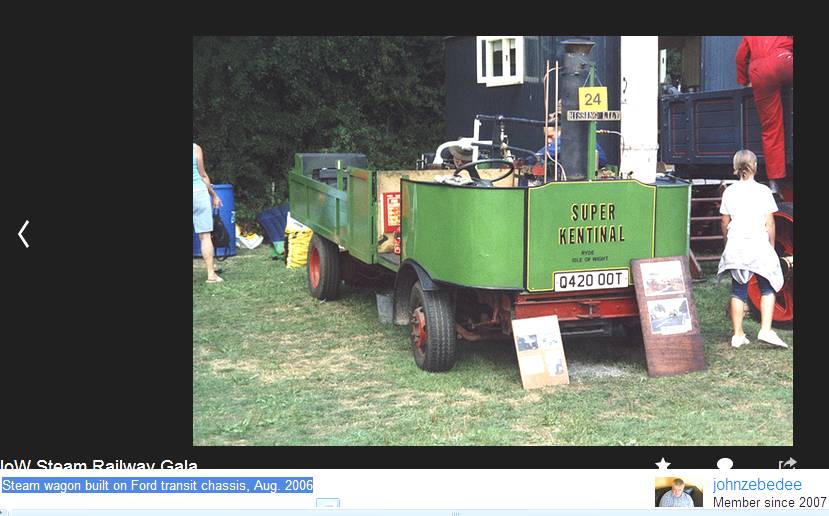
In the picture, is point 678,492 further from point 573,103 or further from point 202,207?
point 202,207

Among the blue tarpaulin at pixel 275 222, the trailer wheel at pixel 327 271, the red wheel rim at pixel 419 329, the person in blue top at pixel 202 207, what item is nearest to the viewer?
the red wheel rim at pixel 419 329

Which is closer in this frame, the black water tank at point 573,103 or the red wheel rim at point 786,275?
the black water tank at point 573,103

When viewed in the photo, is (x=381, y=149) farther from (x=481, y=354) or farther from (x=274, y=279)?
(x=481, y=354)

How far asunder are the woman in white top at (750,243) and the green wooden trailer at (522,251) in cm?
58

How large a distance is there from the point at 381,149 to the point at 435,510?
496 inches

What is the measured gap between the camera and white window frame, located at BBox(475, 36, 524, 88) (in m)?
14.2

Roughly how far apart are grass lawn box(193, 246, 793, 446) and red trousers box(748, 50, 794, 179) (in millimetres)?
1284

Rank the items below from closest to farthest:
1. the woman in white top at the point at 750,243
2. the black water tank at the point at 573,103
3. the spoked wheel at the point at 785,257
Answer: the black water tank at the point at 573,103, the woman in white top at the point at 750,243, the spoked wheel at the point at 785,257

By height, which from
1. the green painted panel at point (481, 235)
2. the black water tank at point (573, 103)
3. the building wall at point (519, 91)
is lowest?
the green painted panel at point (481, 235)

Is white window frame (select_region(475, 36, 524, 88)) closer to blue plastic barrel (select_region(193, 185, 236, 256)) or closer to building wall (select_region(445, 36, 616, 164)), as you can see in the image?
building wall (select_region(445, 36, 616, 164))

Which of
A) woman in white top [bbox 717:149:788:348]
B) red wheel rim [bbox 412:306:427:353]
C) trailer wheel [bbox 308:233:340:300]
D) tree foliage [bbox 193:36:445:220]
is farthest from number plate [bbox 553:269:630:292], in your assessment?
tree foliage [bbox 193:36:445:220]

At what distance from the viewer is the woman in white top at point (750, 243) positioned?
6820mm

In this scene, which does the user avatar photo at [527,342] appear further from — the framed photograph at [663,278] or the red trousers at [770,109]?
the red trousers at [770,109]

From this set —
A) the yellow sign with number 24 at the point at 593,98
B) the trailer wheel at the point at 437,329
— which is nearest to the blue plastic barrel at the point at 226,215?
the trailer wheel at the point at 437,329
